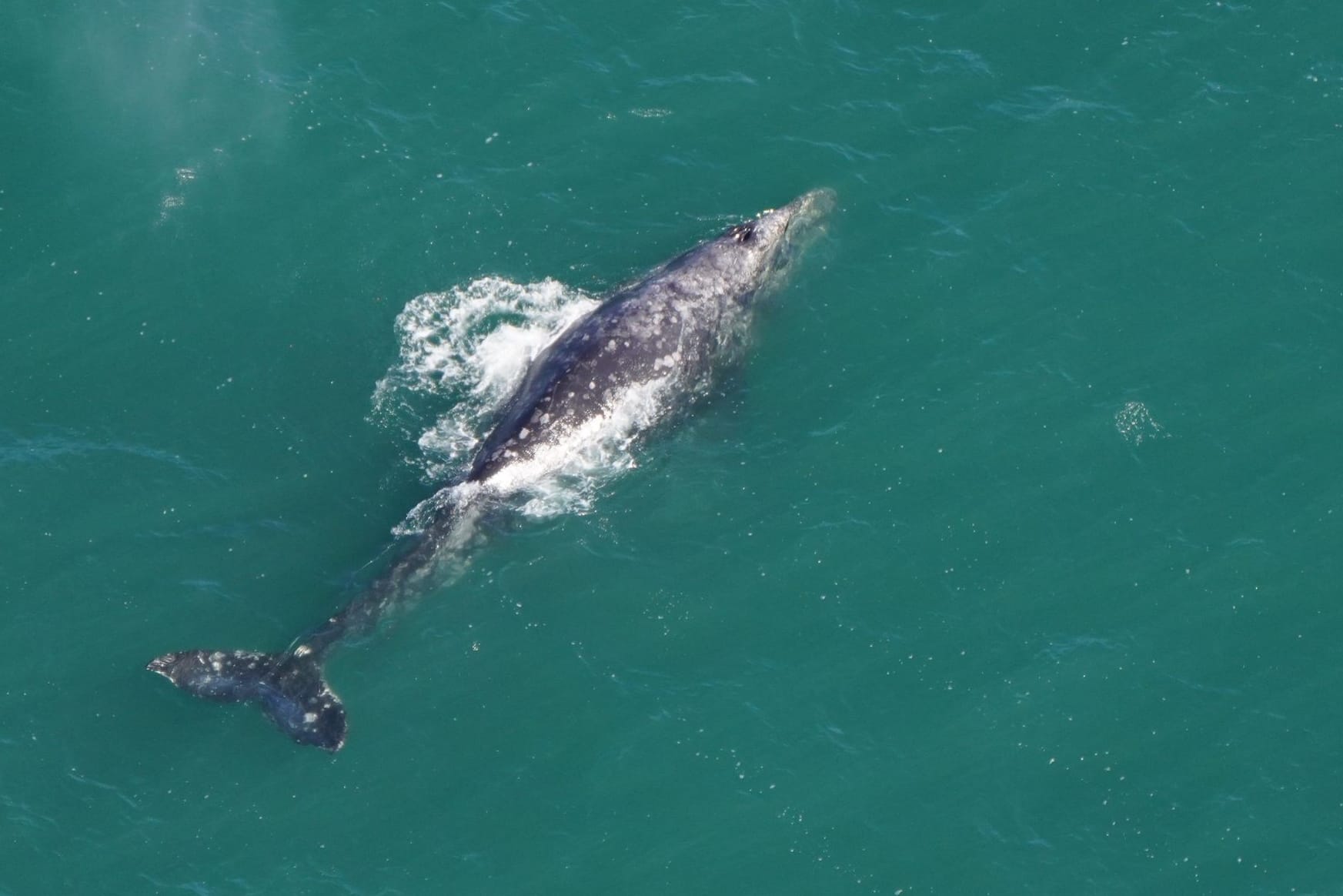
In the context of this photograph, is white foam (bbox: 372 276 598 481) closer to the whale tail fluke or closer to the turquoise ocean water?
the turquoise ocean water

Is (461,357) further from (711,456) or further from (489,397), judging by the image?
(711,456)

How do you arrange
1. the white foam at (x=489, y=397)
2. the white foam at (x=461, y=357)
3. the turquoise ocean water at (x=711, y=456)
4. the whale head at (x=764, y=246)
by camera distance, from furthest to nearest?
the whale head at (x=764, y=246), the white foam at (x=461, y=357), the white foam at (x=489, y=397), the turquoise ocean water at (x=711, y=456)

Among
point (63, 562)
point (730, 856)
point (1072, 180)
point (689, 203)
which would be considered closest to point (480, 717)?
point (730, 856)

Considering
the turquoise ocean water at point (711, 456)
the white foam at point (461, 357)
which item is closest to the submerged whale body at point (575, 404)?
the white foam at point (461, 357)

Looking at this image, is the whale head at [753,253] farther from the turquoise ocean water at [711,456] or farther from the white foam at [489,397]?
the white foam at [489,397]

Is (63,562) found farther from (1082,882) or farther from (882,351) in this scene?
(1082,882)
